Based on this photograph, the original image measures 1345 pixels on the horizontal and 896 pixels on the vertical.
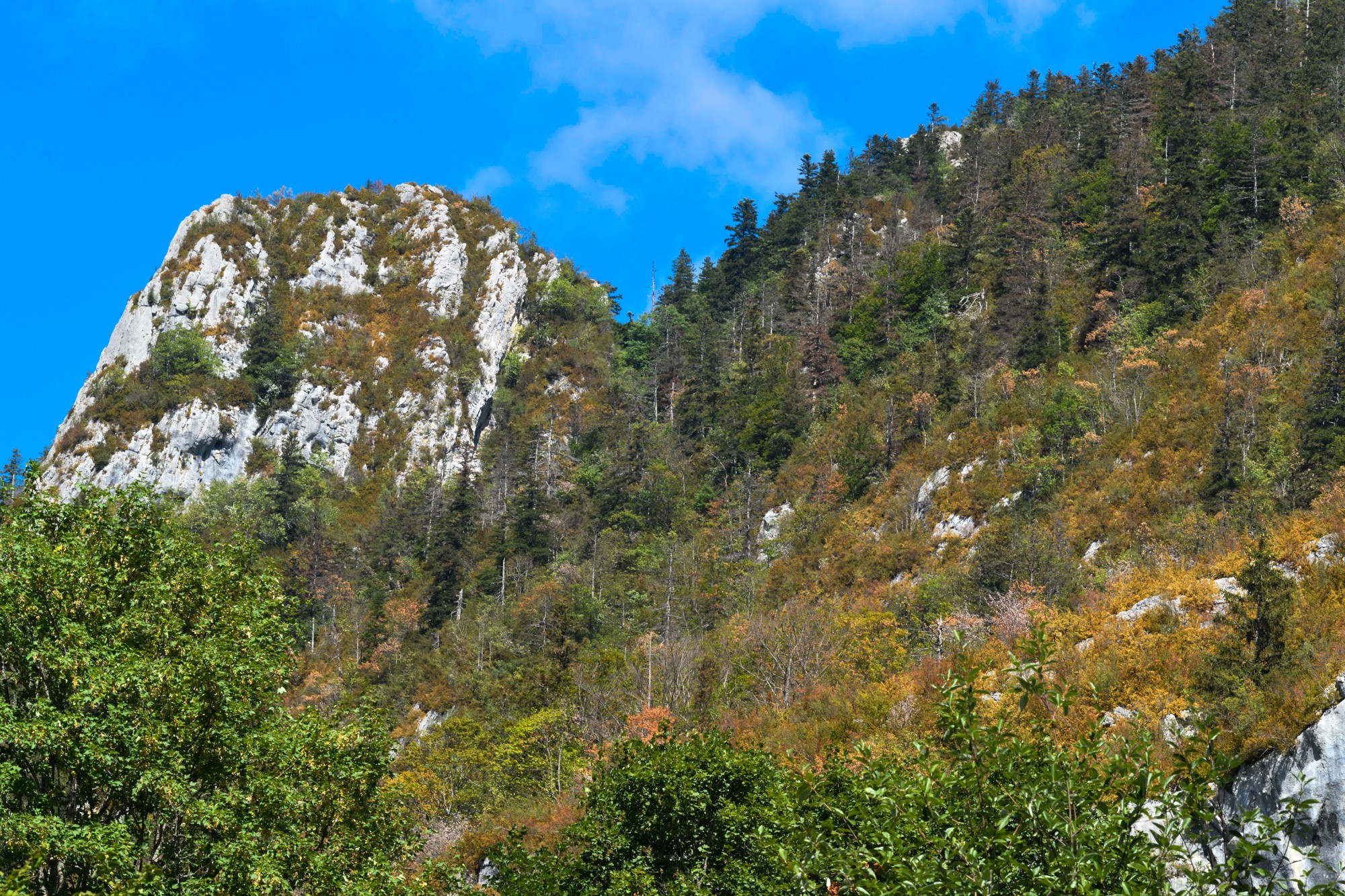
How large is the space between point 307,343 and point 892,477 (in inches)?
2420

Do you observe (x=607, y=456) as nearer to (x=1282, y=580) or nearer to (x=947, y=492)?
(x=947, y=492)

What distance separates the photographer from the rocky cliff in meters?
81.1

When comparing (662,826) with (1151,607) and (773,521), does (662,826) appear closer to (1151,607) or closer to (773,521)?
(1151,607)

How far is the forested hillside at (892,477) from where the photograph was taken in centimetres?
2277

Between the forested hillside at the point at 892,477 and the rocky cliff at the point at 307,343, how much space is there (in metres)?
0.92

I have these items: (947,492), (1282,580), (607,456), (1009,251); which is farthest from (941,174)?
(1282,580)

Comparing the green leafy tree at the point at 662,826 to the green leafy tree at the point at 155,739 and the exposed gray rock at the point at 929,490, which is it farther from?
the exposed gray rock at the point at 929,490

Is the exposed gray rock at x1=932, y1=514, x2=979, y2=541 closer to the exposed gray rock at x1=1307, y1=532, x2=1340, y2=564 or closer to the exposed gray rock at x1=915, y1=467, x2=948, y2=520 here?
the exposed gray rock at x1=915, y1=467, x2=948, y2=520

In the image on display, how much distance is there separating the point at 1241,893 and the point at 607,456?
72104mm

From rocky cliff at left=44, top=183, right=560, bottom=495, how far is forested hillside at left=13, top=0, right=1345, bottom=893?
92 cm

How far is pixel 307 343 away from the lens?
89812 mm

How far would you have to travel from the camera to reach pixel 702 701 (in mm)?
35625

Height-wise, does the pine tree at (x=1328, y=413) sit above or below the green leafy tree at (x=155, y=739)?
above

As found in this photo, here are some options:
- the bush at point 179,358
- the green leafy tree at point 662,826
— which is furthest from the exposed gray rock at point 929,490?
the bush at point 179,358
